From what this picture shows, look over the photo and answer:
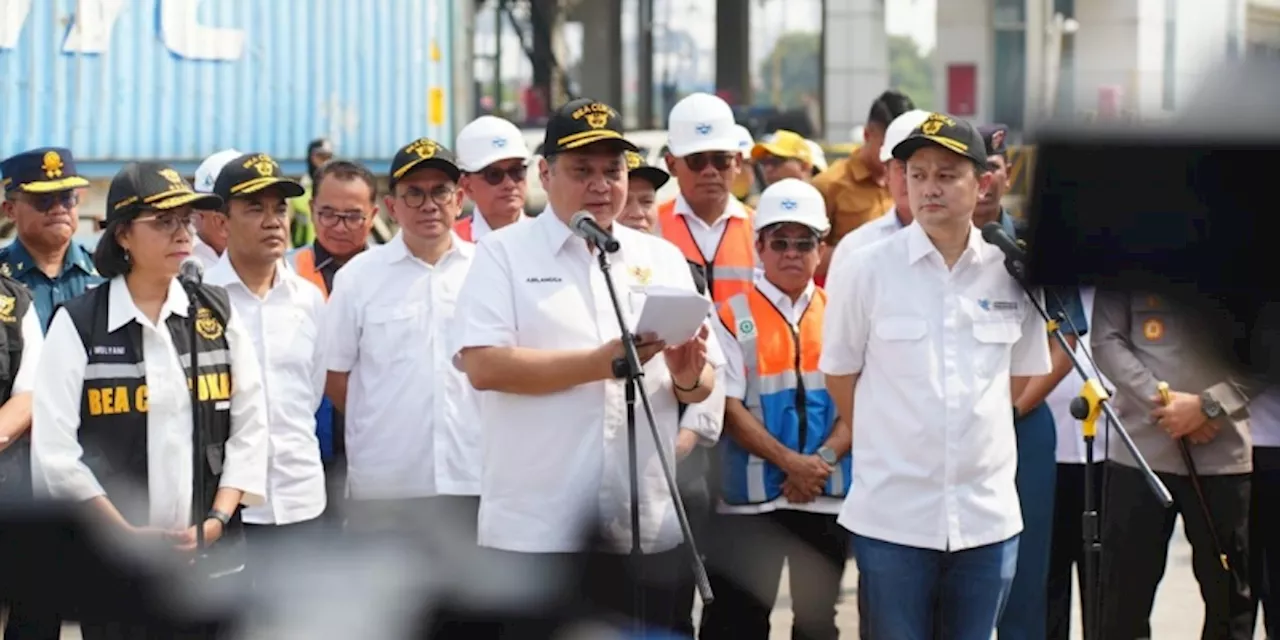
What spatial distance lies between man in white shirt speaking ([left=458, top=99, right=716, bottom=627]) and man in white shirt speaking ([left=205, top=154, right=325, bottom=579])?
3.34ft

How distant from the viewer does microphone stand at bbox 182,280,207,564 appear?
14.9ft

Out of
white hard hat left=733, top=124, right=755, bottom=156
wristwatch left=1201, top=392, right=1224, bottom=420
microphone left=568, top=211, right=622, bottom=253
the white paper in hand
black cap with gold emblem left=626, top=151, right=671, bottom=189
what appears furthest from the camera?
white hard hat left=733, top=124, right=755, bottom=156

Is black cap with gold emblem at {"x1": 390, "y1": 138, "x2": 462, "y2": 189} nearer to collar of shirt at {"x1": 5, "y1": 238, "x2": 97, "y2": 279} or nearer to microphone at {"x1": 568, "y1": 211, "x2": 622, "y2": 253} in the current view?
collar of shirt at {"x1": 5, "y1": 238, "x2": 97, "y2": 279}

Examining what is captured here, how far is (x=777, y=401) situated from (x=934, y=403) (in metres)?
0.92

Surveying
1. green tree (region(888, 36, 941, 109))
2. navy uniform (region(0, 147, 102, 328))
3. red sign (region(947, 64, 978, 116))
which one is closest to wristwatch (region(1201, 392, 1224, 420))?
navy uniform (region(0, 147, 102, 328))

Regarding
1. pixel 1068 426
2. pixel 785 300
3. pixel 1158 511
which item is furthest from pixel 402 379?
pixel 1158 511

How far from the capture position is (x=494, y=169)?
239 inches

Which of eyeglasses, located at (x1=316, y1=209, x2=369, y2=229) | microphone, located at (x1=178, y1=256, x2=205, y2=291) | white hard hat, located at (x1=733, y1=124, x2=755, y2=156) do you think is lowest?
microphone, located at (x1=178, y1=256, x2=205, y2=291)

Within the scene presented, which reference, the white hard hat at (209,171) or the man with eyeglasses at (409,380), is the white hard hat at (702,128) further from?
the white hard hat at (209,171)

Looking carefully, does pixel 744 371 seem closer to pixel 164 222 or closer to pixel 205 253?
pixel 164 222

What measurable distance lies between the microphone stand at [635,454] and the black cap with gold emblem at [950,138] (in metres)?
0.87

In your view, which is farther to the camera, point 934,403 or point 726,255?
point 726,255

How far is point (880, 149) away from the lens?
7039 millimetres

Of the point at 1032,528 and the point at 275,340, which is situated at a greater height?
the point at 275,340
